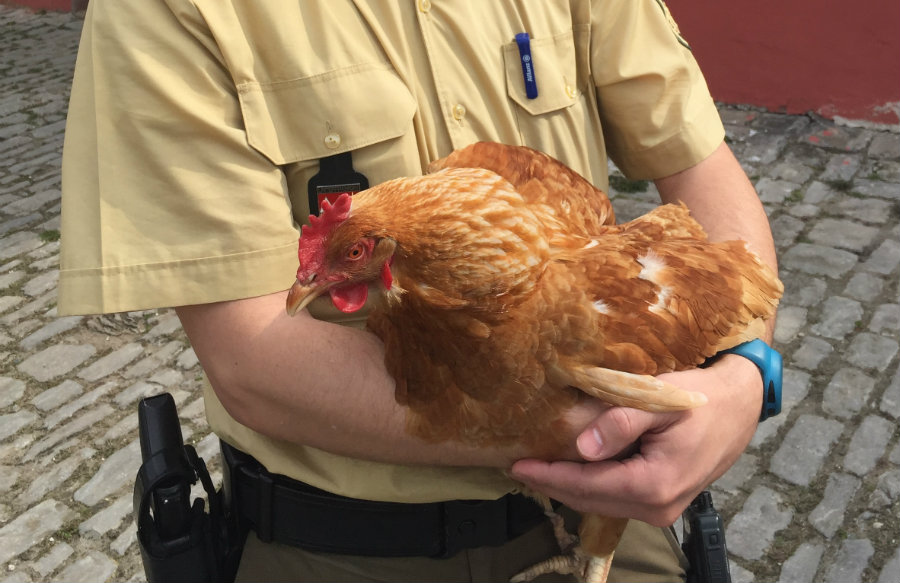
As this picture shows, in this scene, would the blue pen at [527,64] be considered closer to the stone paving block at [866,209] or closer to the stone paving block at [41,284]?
the stone paving block at [41,284]

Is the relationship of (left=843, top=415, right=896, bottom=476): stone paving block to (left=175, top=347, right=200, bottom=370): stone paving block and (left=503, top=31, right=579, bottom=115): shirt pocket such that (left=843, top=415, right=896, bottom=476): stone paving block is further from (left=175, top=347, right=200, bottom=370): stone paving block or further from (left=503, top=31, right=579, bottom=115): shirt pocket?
(left=175, top=347, right=200, bottom=370): stone paving block

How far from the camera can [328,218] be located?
1387mm

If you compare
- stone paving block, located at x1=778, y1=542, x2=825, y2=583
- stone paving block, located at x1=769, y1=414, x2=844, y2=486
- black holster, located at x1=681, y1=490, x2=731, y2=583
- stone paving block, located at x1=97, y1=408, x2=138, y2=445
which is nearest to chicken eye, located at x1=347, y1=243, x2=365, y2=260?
black holster, located at x1=681, y1=490, x2=731, y2=583

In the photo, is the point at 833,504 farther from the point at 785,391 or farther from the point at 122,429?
the point at 122,429

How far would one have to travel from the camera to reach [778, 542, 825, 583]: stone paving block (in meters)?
3.25

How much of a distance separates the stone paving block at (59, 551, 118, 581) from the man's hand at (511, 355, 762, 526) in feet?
8.29

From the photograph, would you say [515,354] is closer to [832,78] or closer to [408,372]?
[408,372]

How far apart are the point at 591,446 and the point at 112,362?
3.81 meters

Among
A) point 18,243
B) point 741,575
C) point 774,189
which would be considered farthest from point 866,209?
point 18,243

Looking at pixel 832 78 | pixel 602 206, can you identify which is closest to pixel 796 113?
pixel 832 78

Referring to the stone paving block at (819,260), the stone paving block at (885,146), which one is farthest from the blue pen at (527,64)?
the stone paving block at (885,146)

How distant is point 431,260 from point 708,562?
3.54 feet

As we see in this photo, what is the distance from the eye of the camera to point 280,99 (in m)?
1.54

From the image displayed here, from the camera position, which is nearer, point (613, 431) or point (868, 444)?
point (613, 431)
